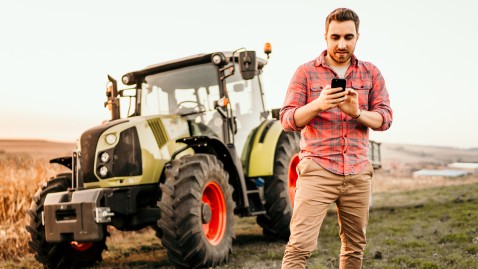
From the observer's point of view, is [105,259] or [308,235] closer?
[308,235]

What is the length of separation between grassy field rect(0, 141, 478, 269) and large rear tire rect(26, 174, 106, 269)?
0.29m

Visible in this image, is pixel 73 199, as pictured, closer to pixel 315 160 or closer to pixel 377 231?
pixel 315 160

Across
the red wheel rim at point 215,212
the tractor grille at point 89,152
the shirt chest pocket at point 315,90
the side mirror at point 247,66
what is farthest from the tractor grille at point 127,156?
the shirt chest pocket at point 315,90

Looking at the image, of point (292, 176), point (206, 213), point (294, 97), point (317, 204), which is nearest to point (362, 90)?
point (294, 97)

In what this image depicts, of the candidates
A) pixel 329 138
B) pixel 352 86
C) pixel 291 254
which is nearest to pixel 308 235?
pixel 291 254

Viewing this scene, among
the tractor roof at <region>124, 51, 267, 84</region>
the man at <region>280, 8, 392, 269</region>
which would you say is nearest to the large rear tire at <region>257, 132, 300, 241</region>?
the tractor roof at <region>124, 51, 267, 84</region>

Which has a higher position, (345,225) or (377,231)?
(345,225)

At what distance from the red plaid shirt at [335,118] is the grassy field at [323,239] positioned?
244 cm

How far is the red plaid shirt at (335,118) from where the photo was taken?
297cm

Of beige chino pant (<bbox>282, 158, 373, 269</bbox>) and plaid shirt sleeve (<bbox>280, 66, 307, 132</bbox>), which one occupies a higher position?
plaid shirt sleeve (<bbox>280, 66, 307, 132</bbox>)

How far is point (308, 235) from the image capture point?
2898 mm

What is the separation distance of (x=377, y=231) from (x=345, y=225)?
15.5ft

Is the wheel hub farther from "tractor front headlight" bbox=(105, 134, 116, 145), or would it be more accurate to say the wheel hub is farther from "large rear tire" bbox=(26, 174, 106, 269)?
"large rear tire" bbox=(26, 174, 106, 269)

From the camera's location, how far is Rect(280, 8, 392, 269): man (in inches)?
114
